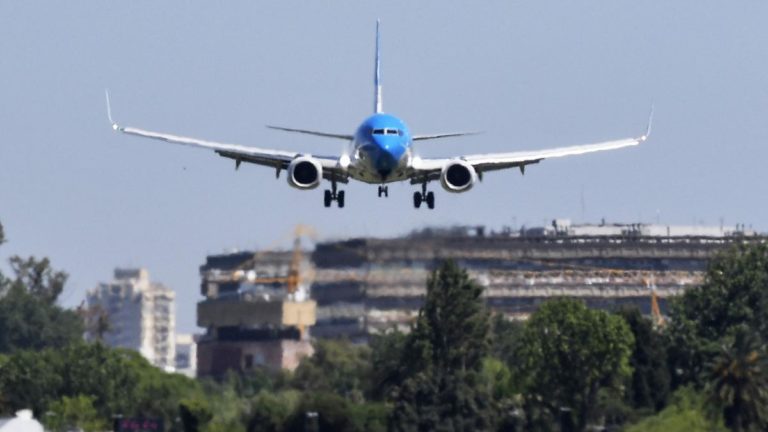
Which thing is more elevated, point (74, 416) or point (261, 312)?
point (261, 312)

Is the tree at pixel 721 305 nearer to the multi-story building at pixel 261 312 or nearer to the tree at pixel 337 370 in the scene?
the tree at pixel 337 370

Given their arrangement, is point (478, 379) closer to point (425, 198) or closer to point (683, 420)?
point (683, 420)

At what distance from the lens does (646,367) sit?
145 metres

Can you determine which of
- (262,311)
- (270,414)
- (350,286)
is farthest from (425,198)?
(262,311)

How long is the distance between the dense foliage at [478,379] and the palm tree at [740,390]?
9cm

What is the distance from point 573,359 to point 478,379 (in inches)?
279

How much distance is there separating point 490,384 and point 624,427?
1417cm

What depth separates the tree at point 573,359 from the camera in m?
138

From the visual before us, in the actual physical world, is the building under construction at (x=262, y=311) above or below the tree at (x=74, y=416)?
above

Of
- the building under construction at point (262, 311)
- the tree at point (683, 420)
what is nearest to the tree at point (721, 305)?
the tree at point (683, 420)

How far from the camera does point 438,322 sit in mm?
146125

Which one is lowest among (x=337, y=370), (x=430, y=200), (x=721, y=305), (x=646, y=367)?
(x=646, y=367)

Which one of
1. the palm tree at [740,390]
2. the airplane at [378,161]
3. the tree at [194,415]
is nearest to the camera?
A: the airplane at [378,161]


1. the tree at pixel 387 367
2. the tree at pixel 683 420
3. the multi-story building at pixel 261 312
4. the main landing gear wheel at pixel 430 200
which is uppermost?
the multi-story building at pixel 261 312
